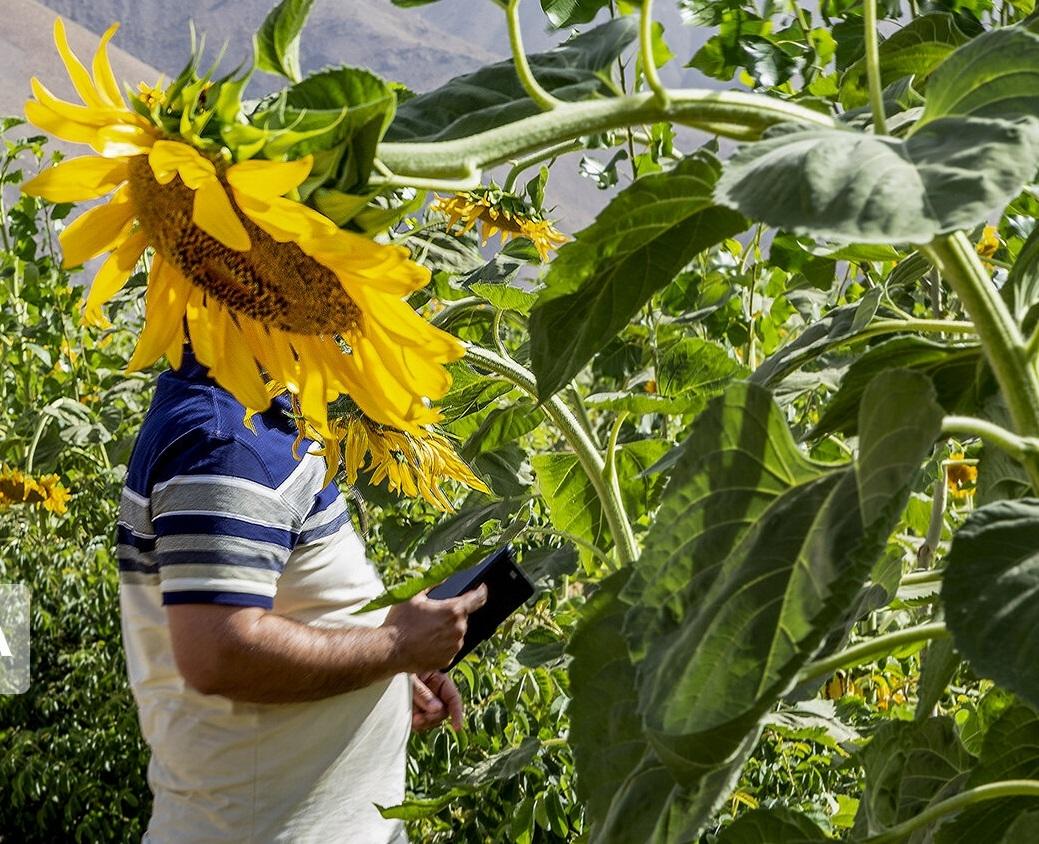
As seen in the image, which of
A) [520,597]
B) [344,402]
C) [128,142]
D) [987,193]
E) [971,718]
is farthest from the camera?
[520,597]

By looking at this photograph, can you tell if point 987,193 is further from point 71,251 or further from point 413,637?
point 413,637

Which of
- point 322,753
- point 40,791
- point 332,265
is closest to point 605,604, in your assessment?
point 332,265

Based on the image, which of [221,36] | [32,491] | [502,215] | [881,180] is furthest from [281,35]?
[221,36]

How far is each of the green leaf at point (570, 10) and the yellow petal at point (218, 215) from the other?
240 millimetres

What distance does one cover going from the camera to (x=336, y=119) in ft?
1.20

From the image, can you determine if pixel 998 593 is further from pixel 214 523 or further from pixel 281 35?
pixel 214 523

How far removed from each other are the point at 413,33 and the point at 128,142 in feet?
16.9

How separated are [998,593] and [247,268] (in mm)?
256

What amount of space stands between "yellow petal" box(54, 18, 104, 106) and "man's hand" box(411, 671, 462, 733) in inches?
49.1

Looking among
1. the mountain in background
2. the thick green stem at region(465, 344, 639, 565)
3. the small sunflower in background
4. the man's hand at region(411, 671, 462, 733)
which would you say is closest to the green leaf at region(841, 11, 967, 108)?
the thick green stem at region(465, 344, 639, 565)

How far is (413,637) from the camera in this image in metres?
1.38

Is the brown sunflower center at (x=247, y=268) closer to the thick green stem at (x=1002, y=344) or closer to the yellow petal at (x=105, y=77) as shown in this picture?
the yellow petal at (x=105, y=77)

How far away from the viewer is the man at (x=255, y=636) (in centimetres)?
132

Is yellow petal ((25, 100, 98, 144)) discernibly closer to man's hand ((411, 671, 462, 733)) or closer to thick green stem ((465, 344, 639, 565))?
thick green stem ((465, 344, 639, 565))
